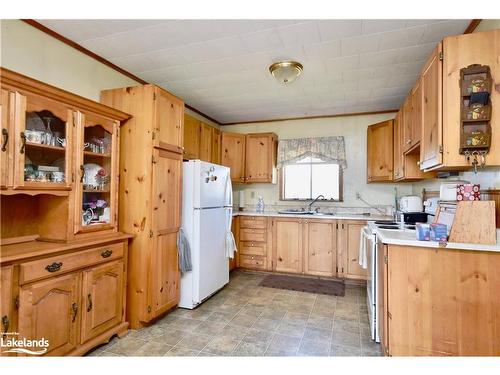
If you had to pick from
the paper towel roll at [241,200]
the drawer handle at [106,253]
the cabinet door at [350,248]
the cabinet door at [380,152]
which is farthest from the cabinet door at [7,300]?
the cabinet door at [380,152]

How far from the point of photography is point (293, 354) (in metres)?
2.08

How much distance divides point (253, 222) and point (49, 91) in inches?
119

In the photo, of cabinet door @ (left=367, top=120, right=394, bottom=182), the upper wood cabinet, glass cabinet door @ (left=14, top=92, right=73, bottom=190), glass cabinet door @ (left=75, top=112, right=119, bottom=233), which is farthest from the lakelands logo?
cabinet door @ (left=367, top=120, right=394, bottom=182)

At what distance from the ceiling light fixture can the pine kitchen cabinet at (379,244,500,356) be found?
181 centimetres

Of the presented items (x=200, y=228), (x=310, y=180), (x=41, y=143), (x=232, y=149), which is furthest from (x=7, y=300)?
(x=310, y=180)

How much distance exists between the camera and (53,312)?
1.77 m

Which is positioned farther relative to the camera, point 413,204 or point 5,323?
point 413,204


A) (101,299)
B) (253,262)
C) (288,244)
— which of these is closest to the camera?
(101,299)

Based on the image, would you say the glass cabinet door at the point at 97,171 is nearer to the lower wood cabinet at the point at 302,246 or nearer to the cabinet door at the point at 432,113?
the lower wood cabinet at the point at 302,246

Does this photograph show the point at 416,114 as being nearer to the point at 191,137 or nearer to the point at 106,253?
the point at 191,137

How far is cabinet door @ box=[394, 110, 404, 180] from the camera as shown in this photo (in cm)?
305

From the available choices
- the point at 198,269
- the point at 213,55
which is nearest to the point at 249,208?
the point at 198,269

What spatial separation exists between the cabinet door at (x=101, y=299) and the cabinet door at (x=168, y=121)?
1147 mm
